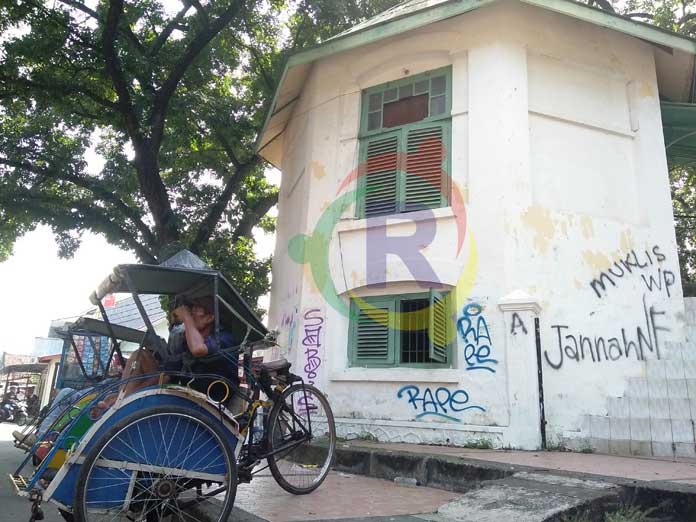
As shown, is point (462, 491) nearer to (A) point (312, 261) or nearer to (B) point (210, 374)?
(B) point (210, 374)

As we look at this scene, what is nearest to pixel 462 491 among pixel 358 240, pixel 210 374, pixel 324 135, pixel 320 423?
pixel 320 423

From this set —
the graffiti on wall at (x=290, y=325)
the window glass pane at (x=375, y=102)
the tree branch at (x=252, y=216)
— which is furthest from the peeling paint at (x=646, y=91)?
the tree branch at (x=252, y=216)

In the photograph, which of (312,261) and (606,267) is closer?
(606,267)

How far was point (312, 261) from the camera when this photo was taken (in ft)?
27.3

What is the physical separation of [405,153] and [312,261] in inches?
84.4

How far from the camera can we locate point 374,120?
28.0 feet

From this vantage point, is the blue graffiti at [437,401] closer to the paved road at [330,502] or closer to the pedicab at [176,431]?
the paved road at [330,502]

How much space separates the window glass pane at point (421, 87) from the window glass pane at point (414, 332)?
3220 millimetres

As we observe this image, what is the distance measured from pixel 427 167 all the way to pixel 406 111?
3.57ft

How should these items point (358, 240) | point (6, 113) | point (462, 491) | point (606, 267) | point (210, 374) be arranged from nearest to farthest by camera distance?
1. point (210, 374)
2. point (462, 491)
3. point (606, 267)
4. point (358, 240)
5. point (6, 113)

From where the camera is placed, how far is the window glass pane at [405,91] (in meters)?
8.34

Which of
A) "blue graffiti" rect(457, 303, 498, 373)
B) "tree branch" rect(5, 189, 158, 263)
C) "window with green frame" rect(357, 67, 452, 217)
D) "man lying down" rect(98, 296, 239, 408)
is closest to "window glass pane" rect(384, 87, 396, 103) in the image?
"window with green frame" rect(357, 67, 452, 217)

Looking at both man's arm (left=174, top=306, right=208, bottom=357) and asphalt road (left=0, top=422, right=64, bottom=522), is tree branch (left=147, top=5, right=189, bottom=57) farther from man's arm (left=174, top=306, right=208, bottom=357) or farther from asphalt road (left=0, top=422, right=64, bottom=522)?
man's arm (left=174, top=306, right=208, bottom=357)

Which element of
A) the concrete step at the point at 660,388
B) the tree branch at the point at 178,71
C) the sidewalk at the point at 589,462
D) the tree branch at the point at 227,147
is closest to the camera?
the sidewalk at the point at 589,462
